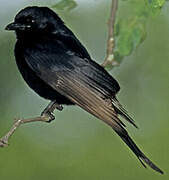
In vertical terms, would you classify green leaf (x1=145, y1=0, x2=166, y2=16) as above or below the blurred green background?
above

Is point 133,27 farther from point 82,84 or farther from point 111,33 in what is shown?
point 82,84

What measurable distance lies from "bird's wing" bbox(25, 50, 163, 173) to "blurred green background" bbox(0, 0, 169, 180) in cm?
29

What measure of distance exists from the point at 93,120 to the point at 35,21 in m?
0.92

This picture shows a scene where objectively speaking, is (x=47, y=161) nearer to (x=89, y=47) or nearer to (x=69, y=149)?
(x=69, y=149)

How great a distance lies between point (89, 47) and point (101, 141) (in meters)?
0.75

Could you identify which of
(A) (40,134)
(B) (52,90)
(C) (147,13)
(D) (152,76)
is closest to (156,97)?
(D) (152,76)

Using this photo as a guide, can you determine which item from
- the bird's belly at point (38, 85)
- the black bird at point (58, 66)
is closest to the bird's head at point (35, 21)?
the black bird at point (58, 66)

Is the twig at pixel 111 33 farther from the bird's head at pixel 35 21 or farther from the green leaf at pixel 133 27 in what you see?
the bird's head at pixel 35 21

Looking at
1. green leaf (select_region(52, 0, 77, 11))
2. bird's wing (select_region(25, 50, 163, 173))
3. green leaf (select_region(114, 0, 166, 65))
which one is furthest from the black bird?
green leaf (select_region(52, 0, 77, 11))

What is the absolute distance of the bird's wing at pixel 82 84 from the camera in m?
2.01

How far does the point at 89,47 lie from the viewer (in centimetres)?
267

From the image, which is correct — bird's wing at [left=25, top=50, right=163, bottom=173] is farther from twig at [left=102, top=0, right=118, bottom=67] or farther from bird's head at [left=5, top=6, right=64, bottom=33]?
→ twig at [left=102, top=0, right=118, bottom=67]

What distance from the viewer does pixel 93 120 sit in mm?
3105

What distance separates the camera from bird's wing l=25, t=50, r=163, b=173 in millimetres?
2006
